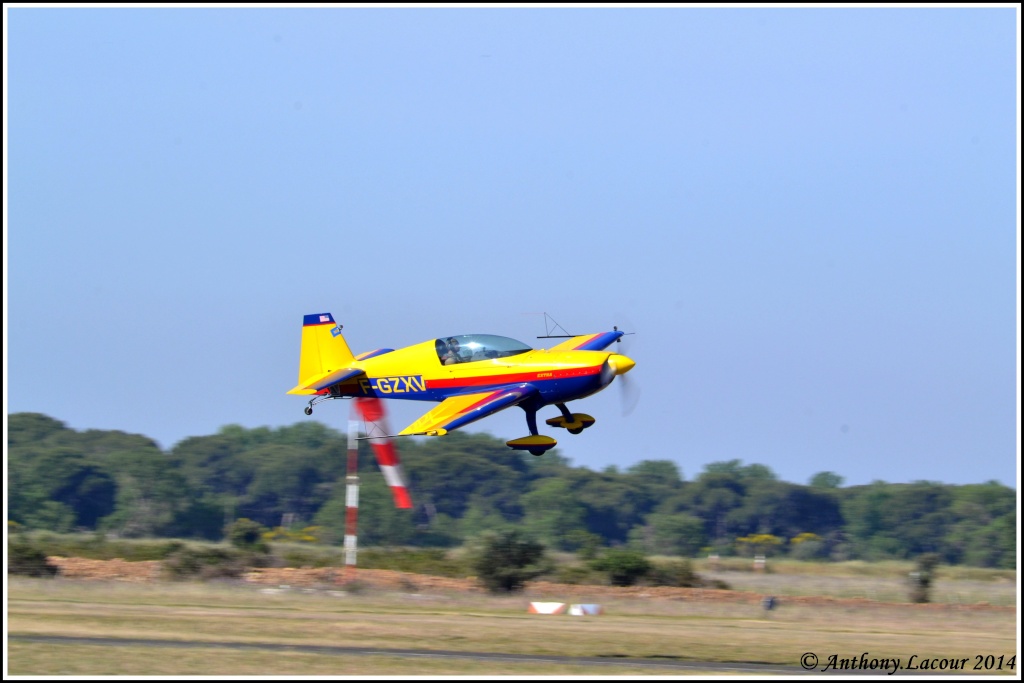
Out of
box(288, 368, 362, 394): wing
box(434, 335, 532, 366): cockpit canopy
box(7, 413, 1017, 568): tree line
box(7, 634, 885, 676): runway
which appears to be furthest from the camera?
box(7, 413, 1017, 568): tree line

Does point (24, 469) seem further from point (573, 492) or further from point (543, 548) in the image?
point (543, 548)

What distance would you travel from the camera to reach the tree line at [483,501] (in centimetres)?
6378

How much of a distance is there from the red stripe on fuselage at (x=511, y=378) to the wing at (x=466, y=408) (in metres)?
0.17

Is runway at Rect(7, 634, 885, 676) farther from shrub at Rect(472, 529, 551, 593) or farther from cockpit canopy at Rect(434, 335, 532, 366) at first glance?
shrub at Rect(472, 529, 551, 593)

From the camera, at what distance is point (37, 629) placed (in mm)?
28500

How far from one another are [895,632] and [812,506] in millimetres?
49960

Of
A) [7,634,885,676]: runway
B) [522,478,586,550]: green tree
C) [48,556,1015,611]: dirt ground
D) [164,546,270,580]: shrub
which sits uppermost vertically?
[522,478,586,550]: green tree

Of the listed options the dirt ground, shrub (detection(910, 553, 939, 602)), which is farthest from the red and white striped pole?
shrub (detection(910, 553, 939, 602))

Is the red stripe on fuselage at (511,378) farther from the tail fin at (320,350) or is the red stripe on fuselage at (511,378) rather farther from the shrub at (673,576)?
the shrub at (673,576)

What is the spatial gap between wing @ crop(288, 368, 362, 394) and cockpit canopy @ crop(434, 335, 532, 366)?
2196 millimetres

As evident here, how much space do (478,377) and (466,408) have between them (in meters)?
1.10

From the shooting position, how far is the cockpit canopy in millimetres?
26422

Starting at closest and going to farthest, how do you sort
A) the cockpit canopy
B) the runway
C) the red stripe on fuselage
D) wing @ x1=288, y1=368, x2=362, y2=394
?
the runway, the red stripe on fuselage, the cockpit canopy, wing @ x1=288, y1=368, x2=362, y2=394

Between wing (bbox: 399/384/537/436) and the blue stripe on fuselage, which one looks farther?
the blue stripe on fuselage
